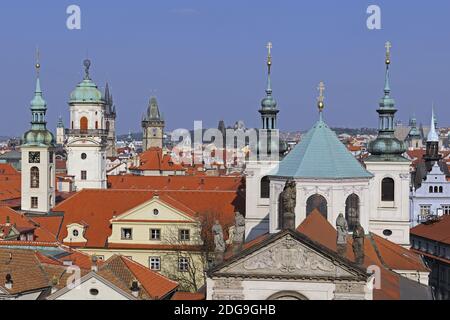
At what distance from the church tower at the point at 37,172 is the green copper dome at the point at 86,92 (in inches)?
459

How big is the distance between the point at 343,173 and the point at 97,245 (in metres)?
16.8

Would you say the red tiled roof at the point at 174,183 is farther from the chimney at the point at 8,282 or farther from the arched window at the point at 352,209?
the chimney at the point at 8,282

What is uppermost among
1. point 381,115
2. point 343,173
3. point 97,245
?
point 381,115

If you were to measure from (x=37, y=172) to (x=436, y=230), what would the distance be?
85.0 ft

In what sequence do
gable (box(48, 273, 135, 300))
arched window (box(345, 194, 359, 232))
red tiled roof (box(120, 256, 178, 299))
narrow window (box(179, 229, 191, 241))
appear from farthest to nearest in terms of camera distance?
narrow window (box(179, 229, 191, 241)), arched window (box(345, 194, 359, 232)), red tiled roof (box(120, 256, 178, 299)), gable (box(48, 273, 135, 300))

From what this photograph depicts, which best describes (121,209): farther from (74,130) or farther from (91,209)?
(74,130)

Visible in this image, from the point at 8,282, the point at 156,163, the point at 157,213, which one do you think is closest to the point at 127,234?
the point at 157,213

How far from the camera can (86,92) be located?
69.0 metres

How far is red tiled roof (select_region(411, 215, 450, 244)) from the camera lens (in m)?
52.0

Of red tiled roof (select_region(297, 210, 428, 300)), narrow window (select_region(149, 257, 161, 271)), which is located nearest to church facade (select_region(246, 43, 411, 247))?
red tiled roof (select_region(297, 210, 428, 300))

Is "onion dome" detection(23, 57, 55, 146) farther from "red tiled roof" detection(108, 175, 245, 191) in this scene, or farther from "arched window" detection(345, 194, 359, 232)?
"arched window" detection(345, 194, 359, 232)

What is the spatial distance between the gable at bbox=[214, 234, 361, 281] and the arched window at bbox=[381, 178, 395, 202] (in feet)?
66.2

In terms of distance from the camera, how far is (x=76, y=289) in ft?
90.2
